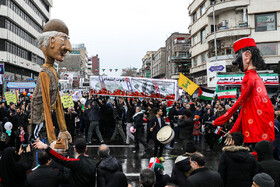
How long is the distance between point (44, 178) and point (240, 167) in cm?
291

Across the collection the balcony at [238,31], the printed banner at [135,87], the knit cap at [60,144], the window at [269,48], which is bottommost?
the knit cap at [60,144]

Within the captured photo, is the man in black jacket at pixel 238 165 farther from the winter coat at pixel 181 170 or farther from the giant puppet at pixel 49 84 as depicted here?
the giant puppet at pixel 49 84

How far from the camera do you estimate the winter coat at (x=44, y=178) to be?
3.48 metres

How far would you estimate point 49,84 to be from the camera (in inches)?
130

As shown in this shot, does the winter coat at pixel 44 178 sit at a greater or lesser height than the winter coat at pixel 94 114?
lesser

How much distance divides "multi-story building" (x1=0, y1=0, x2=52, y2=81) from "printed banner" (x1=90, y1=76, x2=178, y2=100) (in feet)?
74.5

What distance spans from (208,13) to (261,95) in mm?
30199

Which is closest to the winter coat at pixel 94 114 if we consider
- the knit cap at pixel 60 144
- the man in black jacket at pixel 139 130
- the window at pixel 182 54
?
the man in black jacket at pixel 139 130

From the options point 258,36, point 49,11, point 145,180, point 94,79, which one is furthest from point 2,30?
point 145,180

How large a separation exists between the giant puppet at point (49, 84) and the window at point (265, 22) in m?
29.0

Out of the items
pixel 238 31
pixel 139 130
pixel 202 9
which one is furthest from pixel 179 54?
pixel 139 130

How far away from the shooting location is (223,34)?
92.9 ft

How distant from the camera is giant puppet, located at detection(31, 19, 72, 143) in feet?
10.5

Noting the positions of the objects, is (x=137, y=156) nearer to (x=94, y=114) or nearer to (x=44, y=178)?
(x=94, y=114)
